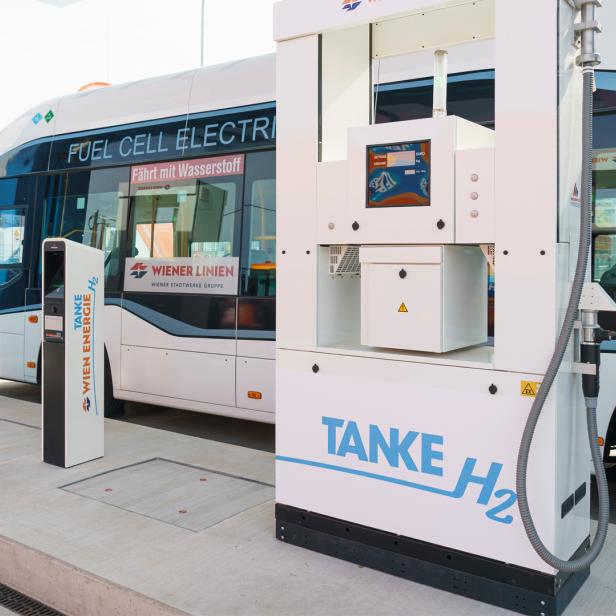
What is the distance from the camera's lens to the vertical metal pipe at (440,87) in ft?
11.1

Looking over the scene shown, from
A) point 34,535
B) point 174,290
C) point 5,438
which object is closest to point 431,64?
point 174,290

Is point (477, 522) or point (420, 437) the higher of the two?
point (420, 437)

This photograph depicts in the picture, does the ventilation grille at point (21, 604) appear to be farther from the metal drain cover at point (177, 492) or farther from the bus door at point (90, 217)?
the bus door at point (90, 217)

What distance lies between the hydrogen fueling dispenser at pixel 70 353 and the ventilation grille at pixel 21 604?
4.89ft

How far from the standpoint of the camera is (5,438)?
6.05 meters

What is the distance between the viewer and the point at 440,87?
342 centimetres

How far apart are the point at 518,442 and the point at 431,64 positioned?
3091 millimetres

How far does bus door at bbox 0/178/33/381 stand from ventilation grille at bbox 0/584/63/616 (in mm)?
4263

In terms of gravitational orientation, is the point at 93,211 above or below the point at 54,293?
above

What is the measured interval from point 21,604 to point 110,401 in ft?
12.0

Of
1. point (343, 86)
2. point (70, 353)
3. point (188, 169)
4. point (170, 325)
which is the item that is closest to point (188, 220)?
point (188, 169)

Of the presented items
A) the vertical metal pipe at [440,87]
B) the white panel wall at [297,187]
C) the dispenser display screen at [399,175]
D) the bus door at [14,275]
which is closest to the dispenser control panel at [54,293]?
the white panel wall at [297,187]

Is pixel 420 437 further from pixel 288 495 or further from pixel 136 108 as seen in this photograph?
pixel 136 108

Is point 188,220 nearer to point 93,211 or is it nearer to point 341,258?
point 93,211
